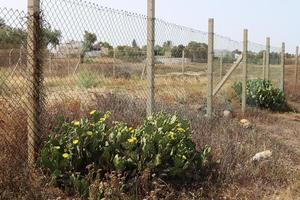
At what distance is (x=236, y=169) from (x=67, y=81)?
235 centimetres

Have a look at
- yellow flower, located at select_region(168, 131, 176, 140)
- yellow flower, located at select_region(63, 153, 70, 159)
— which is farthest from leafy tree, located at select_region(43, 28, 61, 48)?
yellow flower, located at select_region(168, 131, 176, 140)

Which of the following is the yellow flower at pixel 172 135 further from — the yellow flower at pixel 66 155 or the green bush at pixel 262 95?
the green bush at pixel 262 95

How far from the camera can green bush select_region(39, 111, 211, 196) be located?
514 centimetres

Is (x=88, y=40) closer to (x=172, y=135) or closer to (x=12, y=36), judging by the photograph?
(x=12, y=36)

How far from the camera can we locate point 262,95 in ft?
47.8

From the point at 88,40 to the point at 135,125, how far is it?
1604 mm

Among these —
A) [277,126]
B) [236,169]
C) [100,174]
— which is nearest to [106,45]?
[100,174]

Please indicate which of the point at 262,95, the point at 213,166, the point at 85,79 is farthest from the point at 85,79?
the point at 262,95

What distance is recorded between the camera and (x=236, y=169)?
21.3ft

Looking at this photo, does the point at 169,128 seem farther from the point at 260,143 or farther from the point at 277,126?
the point at 277,126

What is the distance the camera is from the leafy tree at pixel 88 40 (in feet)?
19.5

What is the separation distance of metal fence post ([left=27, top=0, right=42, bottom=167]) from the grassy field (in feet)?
0.48

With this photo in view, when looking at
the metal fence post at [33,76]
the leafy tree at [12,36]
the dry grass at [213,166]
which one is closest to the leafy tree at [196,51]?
the dry grass at [213,166]

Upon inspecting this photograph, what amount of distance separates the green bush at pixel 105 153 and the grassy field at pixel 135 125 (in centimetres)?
17
